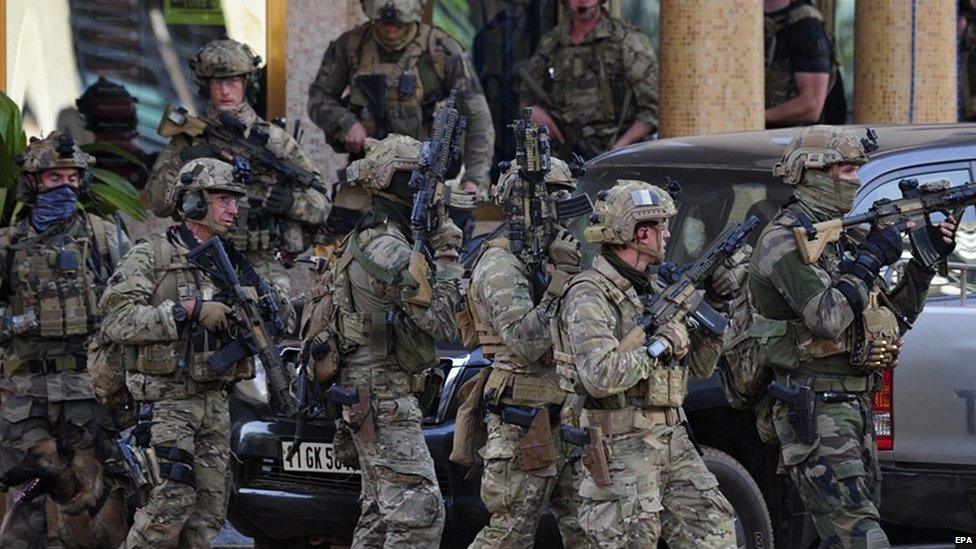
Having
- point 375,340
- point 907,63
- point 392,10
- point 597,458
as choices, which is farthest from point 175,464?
point 907,63

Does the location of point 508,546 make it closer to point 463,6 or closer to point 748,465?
point 748,465

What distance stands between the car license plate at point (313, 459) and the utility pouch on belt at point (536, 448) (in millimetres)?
1136

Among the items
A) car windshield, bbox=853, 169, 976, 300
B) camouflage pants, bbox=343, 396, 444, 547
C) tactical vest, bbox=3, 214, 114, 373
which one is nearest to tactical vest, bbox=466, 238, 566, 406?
camouflage pants, bbox=343, 396, 444, 547

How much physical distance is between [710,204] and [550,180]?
1114 mm

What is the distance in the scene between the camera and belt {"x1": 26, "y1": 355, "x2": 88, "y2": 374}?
9.91 meters

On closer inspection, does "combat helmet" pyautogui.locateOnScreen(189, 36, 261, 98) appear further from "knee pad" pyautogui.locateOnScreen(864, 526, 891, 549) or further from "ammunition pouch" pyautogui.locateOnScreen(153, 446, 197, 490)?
"knee pad" pyautogui.locateOnScreen(864, 526, 891, 549)

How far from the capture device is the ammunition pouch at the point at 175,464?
8.80 metres

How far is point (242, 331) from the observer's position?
8.89m

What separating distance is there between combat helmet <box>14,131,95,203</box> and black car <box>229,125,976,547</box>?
4.62 feet

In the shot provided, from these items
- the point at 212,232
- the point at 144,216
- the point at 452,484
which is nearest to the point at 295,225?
the point at 144,216

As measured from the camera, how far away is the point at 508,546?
8.14 m

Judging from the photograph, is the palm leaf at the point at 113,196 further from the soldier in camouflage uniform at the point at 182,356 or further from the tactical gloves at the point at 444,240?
the tactical gloves at the point at 444,240

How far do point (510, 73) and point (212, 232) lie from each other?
549cm

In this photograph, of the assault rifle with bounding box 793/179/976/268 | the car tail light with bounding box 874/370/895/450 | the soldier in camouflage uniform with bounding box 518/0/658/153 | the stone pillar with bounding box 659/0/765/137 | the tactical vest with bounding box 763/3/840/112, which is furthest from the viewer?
the tactical vest with bounding box 763/3/840/112
